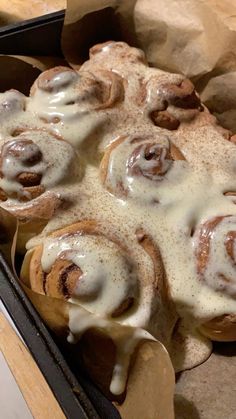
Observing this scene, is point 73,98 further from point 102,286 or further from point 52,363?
point 52,363

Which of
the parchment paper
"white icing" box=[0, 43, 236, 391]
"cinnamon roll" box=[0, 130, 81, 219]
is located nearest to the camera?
"white icing" box=[0, 43, 236, 391]

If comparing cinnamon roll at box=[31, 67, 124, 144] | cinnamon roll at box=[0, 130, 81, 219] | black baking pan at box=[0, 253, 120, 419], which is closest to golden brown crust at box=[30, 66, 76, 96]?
cinnamon roll at box=[31, 67, 124, 144]

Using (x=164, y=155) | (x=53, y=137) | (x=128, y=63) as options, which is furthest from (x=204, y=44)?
(x=53, y=137)

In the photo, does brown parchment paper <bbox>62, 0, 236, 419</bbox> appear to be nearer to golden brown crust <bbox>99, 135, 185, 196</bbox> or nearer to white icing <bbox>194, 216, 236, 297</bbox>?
golden brown crust <bbox>99, 135, 185, 196</bbox>

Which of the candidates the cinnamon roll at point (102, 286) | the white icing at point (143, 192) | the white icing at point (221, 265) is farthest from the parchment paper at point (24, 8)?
the white icing at point (221, 265)

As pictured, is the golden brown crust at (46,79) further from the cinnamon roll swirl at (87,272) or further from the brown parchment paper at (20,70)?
the cinnamon roll swirl at (87,272)

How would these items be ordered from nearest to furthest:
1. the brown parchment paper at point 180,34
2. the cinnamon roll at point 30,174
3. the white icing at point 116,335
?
the white icing at point 116,335 < the cinnamon roll at point 30,174 < the brown parchment paper at point 180,34

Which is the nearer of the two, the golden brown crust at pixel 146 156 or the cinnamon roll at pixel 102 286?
the cinnamon roll at pixel 102 286
